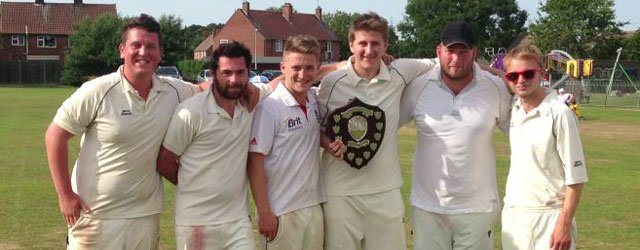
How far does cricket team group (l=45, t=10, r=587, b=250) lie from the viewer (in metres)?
5.11

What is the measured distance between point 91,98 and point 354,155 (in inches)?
74.7

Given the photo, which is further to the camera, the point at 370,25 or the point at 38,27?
the point at 38,27

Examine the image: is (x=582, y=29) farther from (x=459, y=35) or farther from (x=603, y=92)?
(x=459, y=35)

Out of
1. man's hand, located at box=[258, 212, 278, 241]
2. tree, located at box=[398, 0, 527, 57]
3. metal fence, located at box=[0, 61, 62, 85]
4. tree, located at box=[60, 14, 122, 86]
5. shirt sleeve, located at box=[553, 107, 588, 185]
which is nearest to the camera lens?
shirt sleeve, located at box=[553, 107, 588, 185]

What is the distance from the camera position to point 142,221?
17.4 feet

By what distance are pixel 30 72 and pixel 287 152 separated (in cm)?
6410

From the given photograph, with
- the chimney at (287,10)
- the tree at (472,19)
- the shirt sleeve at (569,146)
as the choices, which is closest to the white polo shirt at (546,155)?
the shirt sleeve at (569,146)

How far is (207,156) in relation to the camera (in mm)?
5113

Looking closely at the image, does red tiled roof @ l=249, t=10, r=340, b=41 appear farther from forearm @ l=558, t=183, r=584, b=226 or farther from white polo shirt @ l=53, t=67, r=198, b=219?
forearm @ l=558, t=183, r=584, b=226

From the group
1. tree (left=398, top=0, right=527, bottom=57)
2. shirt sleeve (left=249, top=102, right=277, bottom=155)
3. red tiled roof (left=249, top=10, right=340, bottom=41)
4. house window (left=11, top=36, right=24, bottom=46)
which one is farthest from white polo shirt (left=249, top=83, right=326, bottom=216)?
tree (left=398, top=0, right=527, bottom=57)

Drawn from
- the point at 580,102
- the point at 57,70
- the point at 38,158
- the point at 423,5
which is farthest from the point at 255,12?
the point at 38,158

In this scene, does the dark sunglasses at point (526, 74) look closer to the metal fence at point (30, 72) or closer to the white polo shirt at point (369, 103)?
the white polo shirt at point (369, 103)

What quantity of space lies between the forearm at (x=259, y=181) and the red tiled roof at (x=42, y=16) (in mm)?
76106

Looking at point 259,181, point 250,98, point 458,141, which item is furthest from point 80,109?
point 458,141
